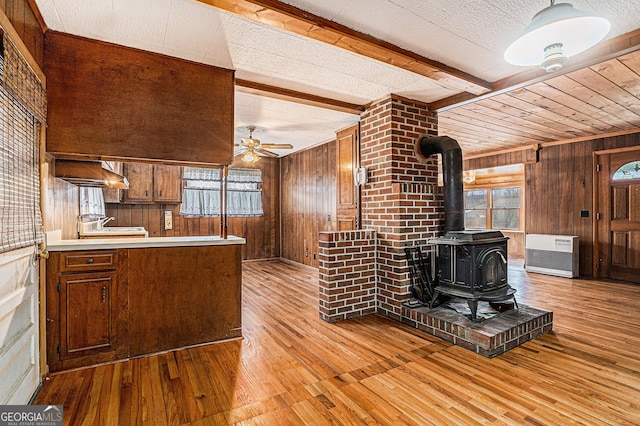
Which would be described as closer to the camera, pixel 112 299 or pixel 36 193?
pixel 36 193

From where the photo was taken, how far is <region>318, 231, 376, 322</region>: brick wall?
3.26 meters

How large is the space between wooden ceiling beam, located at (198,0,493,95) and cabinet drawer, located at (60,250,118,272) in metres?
1.82

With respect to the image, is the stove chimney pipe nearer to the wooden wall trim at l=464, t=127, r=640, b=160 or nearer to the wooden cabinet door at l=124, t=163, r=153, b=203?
the wooden wall trim at l=464, t=127, r=640, b=160

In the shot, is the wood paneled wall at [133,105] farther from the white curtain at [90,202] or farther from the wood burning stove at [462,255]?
the wood burning stove at [462,255]

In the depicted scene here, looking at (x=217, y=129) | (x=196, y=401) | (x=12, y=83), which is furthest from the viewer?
(x=217, y=129)

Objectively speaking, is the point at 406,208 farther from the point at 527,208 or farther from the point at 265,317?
the point at 527,208

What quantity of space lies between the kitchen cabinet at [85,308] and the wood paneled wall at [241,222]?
147 inches

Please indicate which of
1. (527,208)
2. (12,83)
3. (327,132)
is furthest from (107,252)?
(527,208)

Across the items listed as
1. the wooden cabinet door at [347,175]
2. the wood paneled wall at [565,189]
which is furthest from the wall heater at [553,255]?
the wooden cabinet door at [347,175]

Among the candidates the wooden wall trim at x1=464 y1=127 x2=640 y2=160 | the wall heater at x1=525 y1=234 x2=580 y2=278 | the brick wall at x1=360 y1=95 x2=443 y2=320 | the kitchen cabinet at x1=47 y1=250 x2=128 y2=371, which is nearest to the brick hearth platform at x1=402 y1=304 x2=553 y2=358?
the brick wall at x1=360 y1=95 x2=443 y2=320

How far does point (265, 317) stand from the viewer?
3400mm

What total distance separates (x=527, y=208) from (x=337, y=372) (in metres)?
5.41

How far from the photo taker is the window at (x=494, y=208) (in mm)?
7738

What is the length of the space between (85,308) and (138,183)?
3.71 metres
